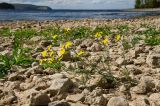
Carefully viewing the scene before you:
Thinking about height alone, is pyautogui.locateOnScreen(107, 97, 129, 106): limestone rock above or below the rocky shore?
above

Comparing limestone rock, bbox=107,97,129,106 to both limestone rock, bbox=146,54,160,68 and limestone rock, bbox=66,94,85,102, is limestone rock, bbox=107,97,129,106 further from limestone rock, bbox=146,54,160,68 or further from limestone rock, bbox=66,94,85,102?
limestone rock, bbox=146,54,160,68

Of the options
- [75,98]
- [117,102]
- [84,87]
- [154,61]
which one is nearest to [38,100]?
[75,98]

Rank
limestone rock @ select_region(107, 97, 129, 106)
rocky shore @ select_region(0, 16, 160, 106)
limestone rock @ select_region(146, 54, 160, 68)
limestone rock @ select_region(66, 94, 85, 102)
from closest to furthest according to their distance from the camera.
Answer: limestone rock @ select_region(107, 97, 129, 106) → rocky shore @ select_region(0, 16, 160, 106) → limestone rock @ select_region(66, 94, 85, 102) → limestone rock @ select_region(146, 54, 160, 68)

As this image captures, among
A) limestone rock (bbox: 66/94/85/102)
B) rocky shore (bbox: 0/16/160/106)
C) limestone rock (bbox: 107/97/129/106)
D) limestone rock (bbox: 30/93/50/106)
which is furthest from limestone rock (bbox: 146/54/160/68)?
limestone rock (bbox: 30/93/50/106)

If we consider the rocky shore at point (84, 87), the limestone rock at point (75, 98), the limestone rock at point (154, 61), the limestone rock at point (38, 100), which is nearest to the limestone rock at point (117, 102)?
the rocky shore at point (84, 87)

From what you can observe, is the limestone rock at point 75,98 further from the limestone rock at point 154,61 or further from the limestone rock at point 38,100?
the limestone rock at point 154,61

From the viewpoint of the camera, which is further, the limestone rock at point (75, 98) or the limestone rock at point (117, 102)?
the limestone rock at point (75, 98)

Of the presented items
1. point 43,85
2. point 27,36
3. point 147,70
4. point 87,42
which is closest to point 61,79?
point 43,85

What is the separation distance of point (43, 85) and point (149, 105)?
134 cm

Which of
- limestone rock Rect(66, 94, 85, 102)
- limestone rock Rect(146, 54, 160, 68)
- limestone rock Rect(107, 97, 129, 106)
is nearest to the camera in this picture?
limestone rock Rect(107, 97, 129, 106)

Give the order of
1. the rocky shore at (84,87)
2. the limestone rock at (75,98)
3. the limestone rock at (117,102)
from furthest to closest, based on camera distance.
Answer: the limestone rock at (75,98), the rocky shore at (84,87), the limestone rock at (117,102)

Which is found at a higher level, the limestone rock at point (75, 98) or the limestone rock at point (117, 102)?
the limestone rock at point (117, 102)

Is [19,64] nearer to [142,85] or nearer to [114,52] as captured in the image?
[114,52]

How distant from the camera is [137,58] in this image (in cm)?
666
